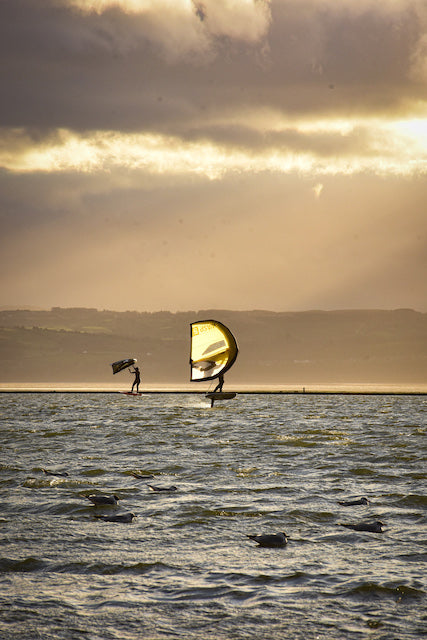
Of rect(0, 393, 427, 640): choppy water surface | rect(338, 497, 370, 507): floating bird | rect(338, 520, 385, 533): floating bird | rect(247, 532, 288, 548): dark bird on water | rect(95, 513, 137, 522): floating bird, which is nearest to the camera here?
rect(0, 393, 427, 640): choppy water surface

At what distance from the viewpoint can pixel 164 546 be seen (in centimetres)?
1317

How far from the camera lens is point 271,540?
43.5ft

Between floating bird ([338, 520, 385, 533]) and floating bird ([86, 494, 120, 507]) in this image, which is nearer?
floating bird ([338, 520, 385, 533])

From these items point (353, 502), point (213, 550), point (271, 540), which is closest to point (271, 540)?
point (271, 540)

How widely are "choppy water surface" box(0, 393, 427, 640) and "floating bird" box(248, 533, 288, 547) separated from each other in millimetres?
194

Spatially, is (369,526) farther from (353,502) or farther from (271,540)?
(353,502)

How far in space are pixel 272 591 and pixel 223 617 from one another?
1.31 m

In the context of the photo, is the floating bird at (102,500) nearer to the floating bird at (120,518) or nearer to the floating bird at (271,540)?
the floating bird at (120,518)

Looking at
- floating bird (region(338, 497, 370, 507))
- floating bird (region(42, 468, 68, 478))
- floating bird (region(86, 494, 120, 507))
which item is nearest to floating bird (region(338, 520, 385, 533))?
floating bird (region(338, 497, 370, 507))

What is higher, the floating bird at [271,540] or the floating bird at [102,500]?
the floating bird at [271,540]

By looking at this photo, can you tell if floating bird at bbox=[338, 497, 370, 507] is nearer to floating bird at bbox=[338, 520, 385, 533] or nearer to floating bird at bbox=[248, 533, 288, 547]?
floating bird at bbox=[338, 520, 385, 533]

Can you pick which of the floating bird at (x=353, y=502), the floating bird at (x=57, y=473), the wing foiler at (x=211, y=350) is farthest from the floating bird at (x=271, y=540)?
the wing foiler at (x=211, y=350)

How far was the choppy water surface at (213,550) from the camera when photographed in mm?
9469

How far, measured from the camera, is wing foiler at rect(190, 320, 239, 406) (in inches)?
2601
